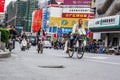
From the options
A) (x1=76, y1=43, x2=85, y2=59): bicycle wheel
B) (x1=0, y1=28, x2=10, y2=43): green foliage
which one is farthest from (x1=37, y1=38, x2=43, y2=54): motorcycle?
(x1=76, y1=43, x2=85, y2=59): bicycle wheel

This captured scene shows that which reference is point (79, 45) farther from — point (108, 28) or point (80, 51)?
point (108, 28)

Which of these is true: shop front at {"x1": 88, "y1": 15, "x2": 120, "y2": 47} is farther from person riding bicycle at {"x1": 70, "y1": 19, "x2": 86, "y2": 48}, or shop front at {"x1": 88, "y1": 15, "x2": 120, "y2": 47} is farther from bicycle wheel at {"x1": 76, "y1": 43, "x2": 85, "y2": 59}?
bicycle wheel at {"x1": 76, "y1": 43, "x2": 85, "y2": 59}

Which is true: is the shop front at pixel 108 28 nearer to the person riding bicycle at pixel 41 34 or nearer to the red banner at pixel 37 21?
the person riding bicycle at pixel 41 34

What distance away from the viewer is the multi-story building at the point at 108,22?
55.3 m

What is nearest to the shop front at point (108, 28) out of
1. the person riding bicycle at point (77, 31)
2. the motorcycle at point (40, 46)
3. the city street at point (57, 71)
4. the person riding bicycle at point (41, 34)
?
the person riding bicycle at point (41, 34)

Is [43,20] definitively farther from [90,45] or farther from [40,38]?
[40,38]

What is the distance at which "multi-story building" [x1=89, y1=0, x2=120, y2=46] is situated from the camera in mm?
55281

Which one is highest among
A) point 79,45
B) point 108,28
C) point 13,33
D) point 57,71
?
point 108,28

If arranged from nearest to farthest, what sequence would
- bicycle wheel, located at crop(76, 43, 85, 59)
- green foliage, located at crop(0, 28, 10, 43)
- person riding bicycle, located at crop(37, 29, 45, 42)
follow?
bicycle wheel, located at crop(76, 43, 85, 59) < green foliage, located at crop(0, 28, 10, 43) < person riding bicycle, located at crop(37, 29, 45, 42)

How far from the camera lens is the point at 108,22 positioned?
56.6 meters

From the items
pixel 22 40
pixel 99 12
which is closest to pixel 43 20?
pixel 99 12

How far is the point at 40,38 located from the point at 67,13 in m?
110

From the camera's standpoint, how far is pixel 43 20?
144 m

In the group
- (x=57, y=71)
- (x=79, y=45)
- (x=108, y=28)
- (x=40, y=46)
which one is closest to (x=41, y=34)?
(x=40, y=46)
